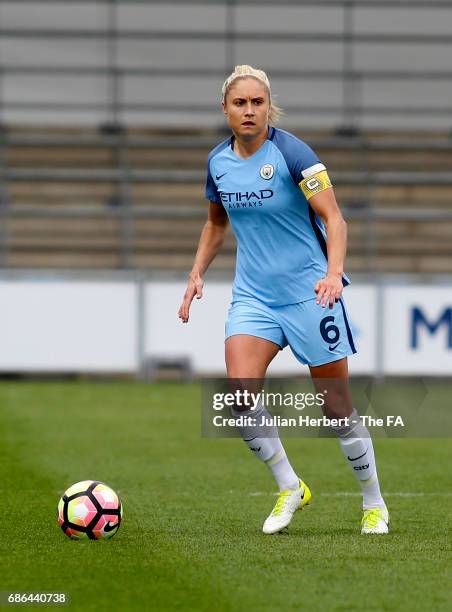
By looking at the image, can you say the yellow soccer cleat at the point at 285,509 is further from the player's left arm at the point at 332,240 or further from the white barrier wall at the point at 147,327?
the white barrier wall at the point at 147,327

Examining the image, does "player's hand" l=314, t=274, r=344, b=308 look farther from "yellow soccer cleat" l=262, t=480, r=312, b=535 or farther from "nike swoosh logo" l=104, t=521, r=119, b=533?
"nike swoosh logo" l=104, t=521, r=119, b=533

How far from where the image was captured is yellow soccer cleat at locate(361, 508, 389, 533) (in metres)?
6.89

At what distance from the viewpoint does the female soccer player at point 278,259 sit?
21.9 feet

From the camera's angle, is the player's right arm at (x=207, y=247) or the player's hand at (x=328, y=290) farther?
the player's right arm at (x=207, y=247)

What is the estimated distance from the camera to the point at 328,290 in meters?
6.43

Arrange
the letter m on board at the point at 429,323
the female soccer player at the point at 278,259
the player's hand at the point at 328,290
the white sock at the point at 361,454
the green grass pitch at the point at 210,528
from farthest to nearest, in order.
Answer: the letter m on board at the point at 429,323 → the white sock at the point at 361,454 → the female soccer player at the point at 278,259 → the player's hand at the point at 328,290 → the green grass pitch at the point at 210,528

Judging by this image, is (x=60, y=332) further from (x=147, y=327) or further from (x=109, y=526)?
(x=109, y=526)

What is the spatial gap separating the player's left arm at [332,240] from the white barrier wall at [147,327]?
460 inches

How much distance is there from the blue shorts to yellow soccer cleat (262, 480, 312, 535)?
28.5 inches

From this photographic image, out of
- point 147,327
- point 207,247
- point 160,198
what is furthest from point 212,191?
point 160,198

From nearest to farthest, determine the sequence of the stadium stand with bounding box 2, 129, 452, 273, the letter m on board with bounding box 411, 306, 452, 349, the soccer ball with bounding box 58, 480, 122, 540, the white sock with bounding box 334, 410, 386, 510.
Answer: the soccer ball with bounding box 58, 480, 122, 540, the white sock with bounding box 334, 410, 386, 510, the letter m on board with bounding box 411, 306, 452, 349, the stadium stand with bounding box 2, 129, 452, 273

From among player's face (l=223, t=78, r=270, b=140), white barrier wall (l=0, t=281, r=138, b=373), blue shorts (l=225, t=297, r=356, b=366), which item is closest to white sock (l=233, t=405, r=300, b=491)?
blue shorts (l=225, t=297, r=356, b=366)

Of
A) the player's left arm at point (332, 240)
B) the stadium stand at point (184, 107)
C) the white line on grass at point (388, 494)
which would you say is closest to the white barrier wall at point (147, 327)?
the stadium stand at point (184, 107)

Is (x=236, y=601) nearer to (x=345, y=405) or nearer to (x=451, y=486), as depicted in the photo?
(x=345, y=405)
